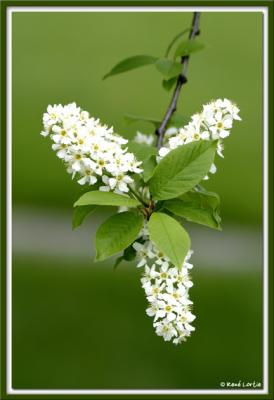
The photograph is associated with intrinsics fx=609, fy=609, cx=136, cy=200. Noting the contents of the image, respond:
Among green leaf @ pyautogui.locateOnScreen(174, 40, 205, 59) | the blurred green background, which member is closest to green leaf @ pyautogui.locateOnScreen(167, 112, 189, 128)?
green leaf @ pyautogui.locateOnScreen(174, 40, 205, 59)

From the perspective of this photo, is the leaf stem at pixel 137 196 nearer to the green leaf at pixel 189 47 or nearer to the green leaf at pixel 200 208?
the green leaf at pixel 200 208

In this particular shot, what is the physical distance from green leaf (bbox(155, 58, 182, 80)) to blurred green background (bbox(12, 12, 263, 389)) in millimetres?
2749

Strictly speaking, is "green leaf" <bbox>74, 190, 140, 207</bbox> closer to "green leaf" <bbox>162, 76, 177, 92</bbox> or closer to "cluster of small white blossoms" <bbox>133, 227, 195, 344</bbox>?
"cluster of small white blossoms" <bbox>133, 227, 195, 344</bbox>

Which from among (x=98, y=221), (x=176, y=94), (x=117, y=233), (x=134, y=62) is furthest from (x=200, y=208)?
Result: (x=98, y=221)

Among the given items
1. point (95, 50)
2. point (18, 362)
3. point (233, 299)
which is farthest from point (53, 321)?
point (95, 50)

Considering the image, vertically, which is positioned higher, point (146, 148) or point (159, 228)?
point (146, 148)

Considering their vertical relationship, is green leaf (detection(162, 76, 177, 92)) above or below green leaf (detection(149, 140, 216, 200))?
above

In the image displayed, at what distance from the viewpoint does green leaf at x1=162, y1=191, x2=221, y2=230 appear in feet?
5.66

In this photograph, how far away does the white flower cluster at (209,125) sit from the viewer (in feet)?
5.98

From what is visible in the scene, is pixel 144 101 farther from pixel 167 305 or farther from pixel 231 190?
pixel 167 305

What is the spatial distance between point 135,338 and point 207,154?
11.2ft

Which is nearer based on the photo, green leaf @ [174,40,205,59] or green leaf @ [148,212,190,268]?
green leaf @ [148,212,190,268]

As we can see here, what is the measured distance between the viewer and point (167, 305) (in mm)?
1701

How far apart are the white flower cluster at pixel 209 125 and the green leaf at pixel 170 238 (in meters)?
0.25
